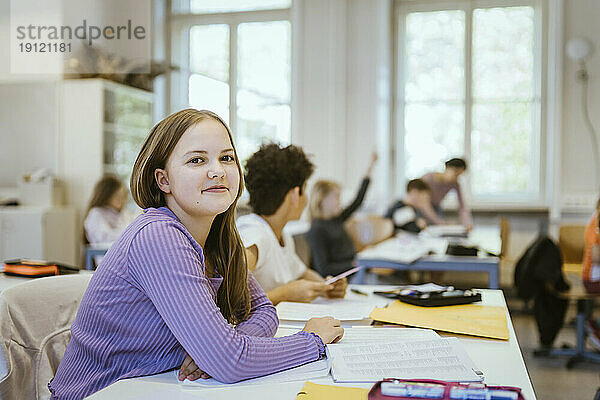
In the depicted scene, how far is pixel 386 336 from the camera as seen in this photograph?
1.55 metres

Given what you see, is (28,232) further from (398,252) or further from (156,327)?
(156,327)

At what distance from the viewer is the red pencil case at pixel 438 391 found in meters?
1.08

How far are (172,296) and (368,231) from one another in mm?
3961

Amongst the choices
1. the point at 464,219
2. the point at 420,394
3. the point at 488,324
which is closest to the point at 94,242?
the point at 464,219

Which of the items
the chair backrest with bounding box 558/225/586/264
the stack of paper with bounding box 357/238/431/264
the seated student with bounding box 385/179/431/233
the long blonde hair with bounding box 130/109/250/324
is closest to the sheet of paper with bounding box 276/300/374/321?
the long blonde hair with bounding box 130/109/250/324

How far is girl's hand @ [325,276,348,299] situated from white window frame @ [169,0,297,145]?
5456mm

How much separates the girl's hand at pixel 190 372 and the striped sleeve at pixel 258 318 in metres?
0.20

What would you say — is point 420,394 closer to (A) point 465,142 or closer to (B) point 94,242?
(B) point 94,242

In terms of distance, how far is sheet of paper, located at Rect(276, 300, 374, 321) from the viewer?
179 cm

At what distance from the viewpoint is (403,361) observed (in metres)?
1.30

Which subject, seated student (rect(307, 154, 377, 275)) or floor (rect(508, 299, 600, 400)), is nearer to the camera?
floor (rect(508, 299, 600, 400))

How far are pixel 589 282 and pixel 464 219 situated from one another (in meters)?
2.44

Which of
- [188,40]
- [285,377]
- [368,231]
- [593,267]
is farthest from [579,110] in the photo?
[285,377]

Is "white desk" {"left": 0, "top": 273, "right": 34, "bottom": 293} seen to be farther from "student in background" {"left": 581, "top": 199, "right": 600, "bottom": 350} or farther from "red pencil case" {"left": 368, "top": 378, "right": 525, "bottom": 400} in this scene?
"student in background" {"left": 581, "top": 199, "right": 600, "bottom": 350}
